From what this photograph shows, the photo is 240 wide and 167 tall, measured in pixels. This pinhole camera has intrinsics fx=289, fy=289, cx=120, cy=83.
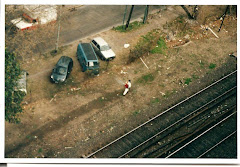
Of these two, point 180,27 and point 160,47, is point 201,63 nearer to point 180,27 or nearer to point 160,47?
point 160,47

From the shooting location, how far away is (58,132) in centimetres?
1816

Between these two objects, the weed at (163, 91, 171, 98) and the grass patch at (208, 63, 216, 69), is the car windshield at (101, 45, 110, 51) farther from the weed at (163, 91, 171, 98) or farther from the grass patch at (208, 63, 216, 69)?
the grass patch at (208, 63, 216, 69)

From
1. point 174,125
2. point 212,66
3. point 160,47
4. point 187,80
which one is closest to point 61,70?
point 160,47

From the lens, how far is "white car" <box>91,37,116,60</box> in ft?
76.7

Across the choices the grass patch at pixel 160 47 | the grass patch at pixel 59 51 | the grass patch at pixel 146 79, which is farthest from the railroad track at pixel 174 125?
the grass patch at pixel 59 51

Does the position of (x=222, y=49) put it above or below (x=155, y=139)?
above

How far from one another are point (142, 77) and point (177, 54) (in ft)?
13.9

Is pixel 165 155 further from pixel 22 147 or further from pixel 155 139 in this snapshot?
pixel 22 147

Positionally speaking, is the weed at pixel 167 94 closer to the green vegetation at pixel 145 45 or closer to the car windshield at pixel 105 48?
the green vegetation at pixel 145 45

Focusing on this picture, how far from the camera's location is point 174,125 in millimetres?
18875

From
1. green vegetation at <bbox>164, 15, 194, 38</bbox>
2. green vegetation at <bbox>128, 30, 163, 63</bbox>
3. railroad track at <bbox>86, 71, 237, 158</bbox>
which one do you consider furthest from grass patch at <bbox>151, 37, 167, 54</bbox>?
railroad track at <bbox>86, 71, 237, 158</bbox>

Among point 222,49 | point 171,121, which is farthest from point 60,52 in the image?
point 222,49

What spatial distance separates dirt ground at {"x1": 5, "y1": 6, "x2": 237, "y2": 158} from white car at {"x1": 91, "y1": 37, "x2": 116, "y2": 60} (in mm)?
666

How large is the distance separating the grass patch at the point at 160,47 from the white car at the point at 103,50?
362 cm
